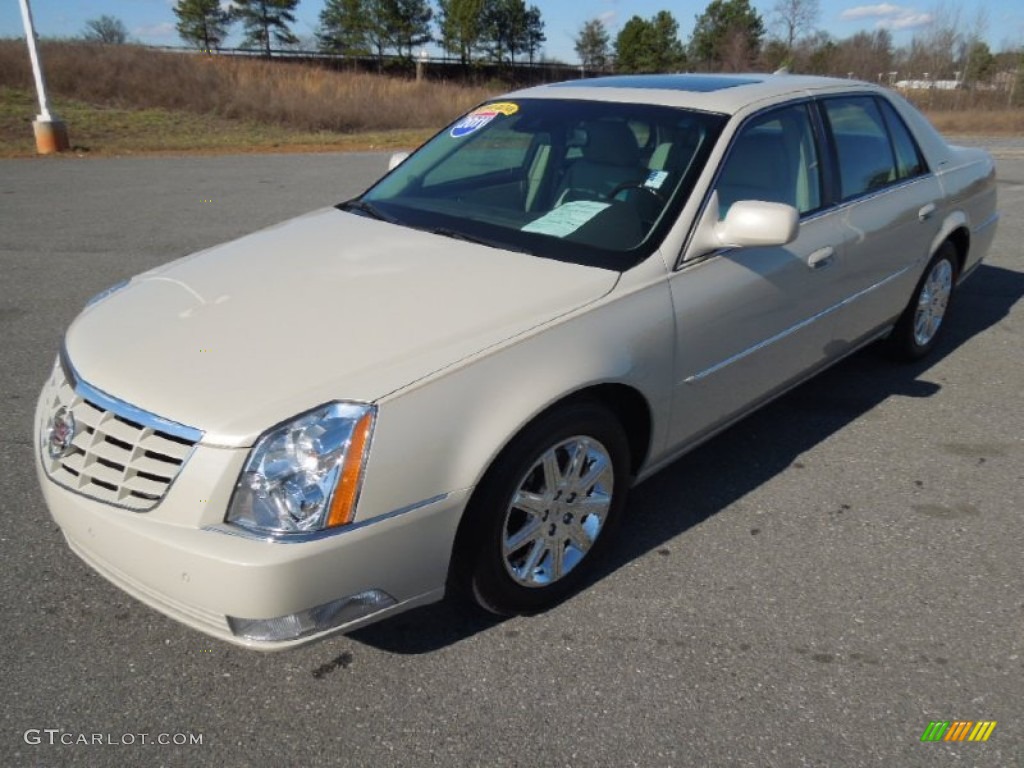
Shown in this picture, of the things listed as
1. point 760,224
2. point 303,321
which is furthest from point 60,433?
point 760,224

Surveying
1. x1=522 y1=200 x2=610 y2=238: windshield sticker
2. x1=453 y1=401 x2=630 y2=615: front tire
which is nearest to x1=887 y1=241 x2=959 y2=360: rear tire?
x1=522 y1=200 x2=610 y2=238: windshield sticker

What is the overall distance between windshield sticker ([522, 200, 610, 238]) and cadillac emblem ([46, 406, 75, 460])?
165 cm

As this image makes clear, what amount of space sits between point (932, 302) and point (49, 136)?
16.6 meters

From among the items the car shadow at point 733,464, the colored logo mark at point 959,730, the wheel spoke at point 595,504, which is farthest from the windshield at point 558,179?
the colored logo mark at point 959,730

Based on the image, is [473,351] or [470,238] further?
[470,238]

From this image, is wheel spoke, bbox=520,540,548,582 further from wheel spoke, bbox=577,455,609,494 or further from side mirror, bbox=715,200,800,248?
side mirror, bbox=715,200,800,248

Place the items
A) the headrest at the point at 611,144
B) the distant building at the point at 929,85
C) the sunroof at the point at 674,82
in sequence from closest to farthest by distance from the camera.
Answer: the headrest at the point at 611,144 → the sunroof at the point at 674,82 → the distant building at the point at 929,85

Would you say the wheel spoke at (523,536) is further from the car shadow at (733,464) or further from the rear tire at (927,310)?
the rear tire at (927,310)

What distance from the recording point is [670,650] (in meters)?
2.54

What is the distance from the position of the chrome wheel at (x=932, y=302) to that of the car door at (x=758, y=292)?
1192 millimetres

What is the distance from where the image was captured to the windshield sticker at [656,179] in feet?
10.2

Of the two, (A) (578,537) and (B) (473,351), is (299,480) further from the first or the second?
(A) (578,537)

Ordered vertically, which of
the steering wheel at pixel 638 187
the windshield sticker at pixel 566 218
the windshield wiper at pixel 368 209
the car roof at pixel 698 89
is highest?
the car roof at pixel 698 89

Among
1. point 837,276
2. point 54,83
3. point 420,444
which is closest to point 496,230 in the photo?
point 420,444
